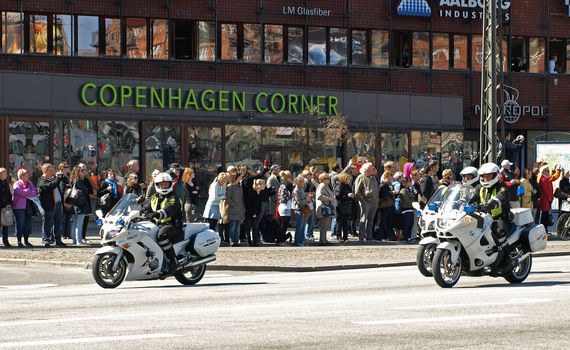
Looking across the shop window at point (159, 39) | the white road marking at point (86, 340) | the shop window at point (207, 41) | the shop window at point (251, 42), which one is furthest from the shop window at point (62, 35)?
the white road marking at point (86, 340)

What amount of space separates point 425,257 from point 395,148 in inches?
1286

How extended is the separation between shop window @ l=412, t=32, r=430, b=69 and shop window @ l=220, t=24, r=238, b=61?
26.5ft

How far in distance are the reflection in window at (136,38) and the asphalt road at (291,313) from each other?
95.1ft

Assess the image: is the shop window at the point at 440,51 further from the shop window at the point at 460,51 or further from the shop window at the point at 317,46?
the shop window at the point at 317,46

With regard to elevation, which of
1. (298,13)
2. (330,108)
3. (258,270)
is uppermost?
(298,13)

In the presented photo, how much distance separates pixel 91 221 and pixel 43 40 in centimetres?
1100

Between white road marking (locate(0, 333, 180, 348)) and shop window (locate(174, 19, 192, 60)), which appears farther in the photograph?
shop window (locate(174, 19, 192, 60))

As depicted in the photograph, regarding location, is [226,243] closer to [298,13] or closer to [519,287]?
[519,287]

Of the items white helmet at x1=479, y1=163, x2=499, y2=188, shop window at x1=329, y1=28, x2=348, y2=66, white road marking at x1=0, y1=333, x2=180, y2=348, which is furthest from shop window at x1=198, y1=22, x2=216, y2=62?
white road marking at x1=0, y1=333, x2=180, y2=348

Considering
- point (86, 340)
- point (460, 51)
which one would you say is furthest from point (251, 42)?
point (86, 340)

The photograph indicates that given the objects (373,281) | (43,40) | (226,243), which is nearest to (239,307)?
(373,281)

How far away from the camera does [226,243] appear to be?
30938 millimetres

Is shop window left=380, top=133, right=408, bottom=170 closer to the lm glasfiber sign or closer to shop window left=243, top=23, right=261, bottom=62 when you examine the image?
the lm glasfiber sign

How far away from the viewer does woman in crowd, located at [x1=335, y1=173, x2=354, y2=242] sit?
106 ft
